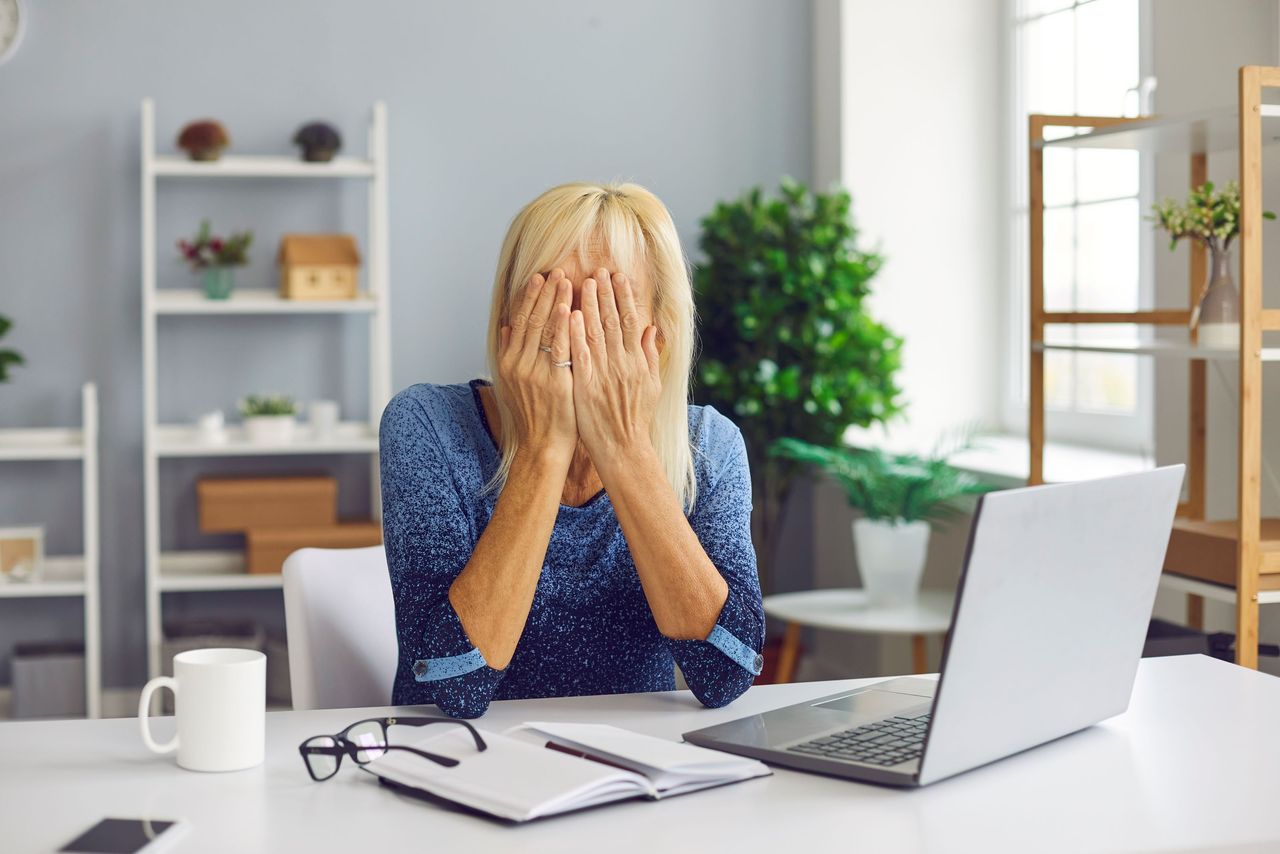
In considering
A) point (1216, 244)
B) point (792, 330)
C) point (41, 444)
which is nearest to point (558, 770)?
point (1216, 244)

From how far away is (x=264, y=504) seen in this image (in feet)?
11.5

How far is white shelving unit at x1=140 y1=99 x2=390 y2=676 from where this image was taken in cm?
341

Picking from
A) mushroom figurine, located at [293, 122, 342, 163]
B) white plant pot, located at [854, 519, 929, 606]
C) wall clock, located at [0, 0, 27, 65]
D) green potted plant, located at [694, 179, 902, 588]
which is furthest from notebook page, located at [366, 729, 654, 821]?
wall clock, located at [0, 0, 27, 65]

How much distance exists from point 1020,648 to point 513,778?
1.33 feet

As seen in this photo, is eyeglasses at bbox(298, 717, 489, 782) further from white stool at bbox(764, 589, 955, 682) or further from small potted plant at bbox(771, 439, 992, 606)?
small potted plant at bbox(771, 439, 992, 606)

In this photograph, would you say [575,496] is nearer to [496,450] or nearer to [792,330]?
[496,450]

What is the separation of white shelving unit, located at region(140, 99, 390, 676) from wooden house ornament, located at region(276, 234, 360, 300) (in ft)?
0.14

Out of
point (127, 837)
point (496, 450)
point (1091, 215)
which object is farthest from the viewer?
point (1091, 215)

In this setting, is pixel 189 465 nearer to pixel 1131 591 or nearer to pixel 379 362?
pixel 379 362

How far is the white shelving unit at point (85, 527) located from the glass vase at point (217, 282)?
387 mm

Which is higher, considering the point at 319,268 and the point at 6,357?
→ the point at 319,268

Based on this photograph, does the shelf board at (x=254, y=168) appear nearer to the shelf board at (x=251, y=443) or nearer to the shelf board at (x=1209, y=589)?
the shelf board at (x=251, y=443)

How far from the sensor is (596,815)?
99 centimetres

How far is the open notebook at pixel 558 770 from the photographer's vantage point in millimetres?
987
